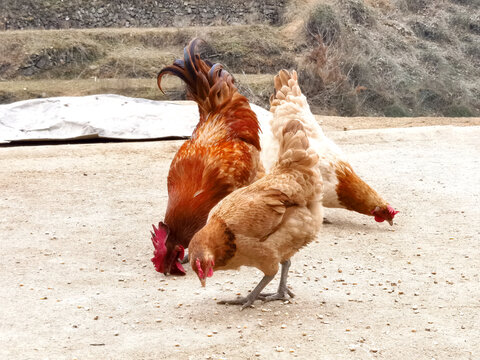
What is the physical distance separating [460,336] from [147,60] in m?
14.9

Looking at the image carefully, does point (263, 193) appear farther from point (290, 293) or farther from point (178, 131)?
point (178, 131)

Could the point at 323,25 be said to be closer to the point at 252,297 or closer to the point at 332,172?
the point at 332,172

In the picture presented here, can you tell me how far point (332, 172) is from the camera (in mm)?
5891

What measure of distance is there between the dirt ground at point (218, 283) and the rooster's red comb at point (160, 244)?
0.15 m

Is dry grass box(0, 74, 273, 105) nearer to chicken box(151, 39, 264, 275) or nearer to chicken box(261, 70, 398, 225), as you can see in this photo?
chicken box(261, 70, 398, 225)

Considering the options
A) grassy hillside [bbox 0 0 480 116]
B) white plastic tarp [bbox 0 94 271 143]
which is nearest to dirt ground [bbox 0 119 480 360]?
white plastic tarp [bbox 0 94 271 143]

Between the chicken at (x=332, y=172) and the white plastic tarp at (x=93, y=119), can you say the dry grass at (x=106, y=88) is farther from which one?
the chicken at (x=332, y=172)

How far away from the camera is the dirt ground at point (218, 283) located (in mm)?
3637

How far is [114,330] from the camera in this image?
3.86 m

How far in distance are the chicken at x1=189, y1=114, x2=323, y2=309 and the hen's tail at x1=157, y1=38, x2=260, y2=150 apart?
3.60ft

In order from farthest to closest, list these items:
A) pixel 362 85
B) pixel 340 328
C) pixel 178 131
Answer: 1. pixel 362 85
2. pixel 178 131
3. pixel 340 328

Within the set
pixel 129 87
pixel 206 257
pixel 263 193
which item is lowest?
pixel 129 87

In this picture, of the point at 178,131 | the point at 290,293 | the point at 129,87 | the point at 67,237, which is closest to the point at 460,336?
the point at 290,293

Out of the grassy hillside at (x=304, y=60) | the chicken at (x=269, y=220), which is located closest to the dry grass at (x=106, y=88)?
the grassy hillside at (x=304, y=60)
